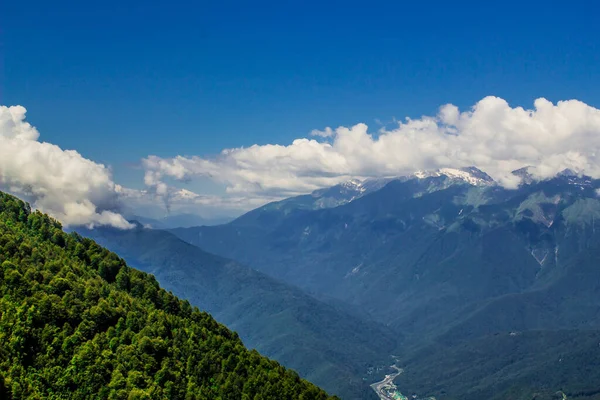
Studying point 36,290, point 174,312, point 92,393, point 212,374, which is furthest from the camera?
point 174,312

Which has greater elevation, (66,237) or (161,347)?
(66,237)

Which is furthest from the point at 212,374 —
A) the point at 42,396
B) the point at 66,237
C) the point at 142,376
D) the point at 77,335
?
the point at 66,237

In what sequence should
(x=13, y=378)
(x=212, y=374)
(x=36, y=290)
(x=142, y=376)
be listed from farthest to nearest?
(x=212, y=374), (x=36, y=290), (x=142, y=376), (x=13, y=378)

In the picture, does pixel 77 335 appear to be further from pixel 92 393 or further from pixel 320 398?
pixel 320 398

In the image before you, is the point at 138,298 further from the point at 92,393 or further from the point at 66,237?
the point at 92,393

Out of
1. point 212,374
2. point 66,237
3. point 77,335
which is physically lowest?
point 212,374

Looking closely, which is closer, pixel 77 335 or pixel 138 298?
pixel 77 335
